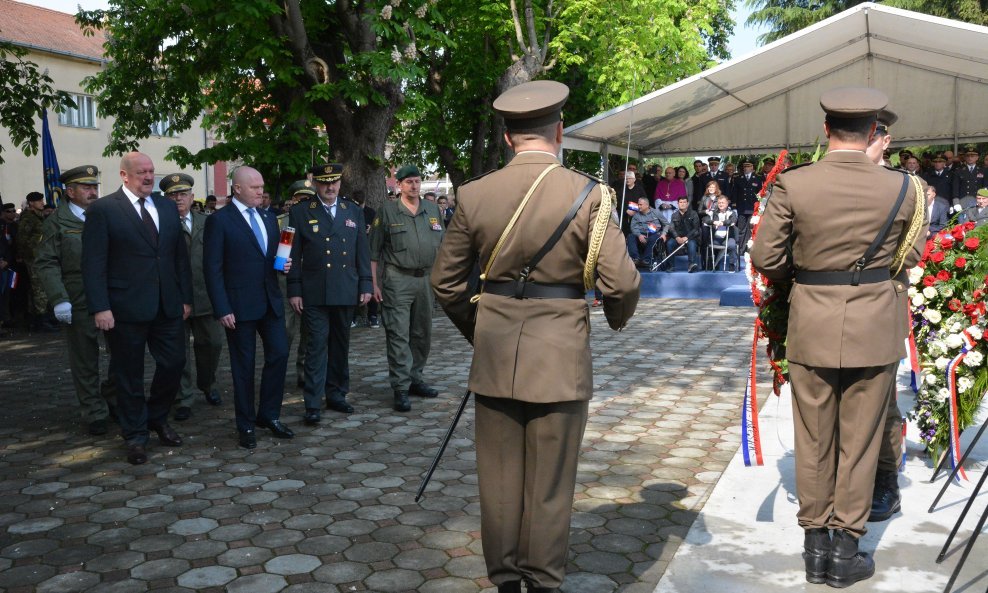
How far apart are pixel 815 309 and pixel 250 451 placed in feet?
13.2

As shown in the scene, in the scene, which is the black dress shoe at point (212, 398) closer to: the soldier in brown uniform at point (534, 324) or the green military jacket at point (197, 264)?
the green military jacket at point (197, 264)

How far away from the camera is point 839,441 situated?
4.08 meters

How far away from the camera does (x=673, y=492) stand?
5328 millimetres

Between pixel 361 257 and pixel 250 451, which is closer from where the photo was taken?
pixel 250 451

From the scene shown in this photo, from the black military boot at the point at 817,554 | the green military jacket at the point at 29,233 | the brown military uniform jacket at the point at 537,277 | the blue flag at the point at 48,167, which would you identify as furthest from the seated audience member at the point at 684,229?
the brown military uniform jacket at the point at 537,277

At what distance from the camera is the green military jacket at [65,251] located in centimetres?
Answer: 702

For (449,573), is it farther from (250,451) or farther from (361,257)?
(361,257)

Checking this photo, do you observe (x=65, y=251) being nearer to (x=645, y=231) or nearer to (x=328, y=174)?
(x=328, y=174)

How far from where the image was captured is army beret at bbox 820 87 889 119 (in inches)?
154

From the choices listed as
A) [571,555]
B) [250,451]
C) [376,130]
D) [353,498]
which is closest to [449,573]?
[571,555]

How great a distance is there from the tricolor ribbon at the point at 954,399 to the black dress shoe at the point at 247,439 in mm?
4493

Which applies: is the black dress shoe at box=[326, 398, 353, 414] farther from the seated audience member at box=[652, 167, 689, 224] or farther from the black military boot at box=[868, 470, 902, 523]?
the seated audience member at box=[652, 167, 689, 224]

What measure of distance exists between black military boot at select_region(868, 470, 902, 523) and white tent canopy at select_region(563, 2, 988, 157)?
11132 mm

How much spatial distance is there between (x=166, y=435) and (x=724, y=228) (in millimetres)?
13603
